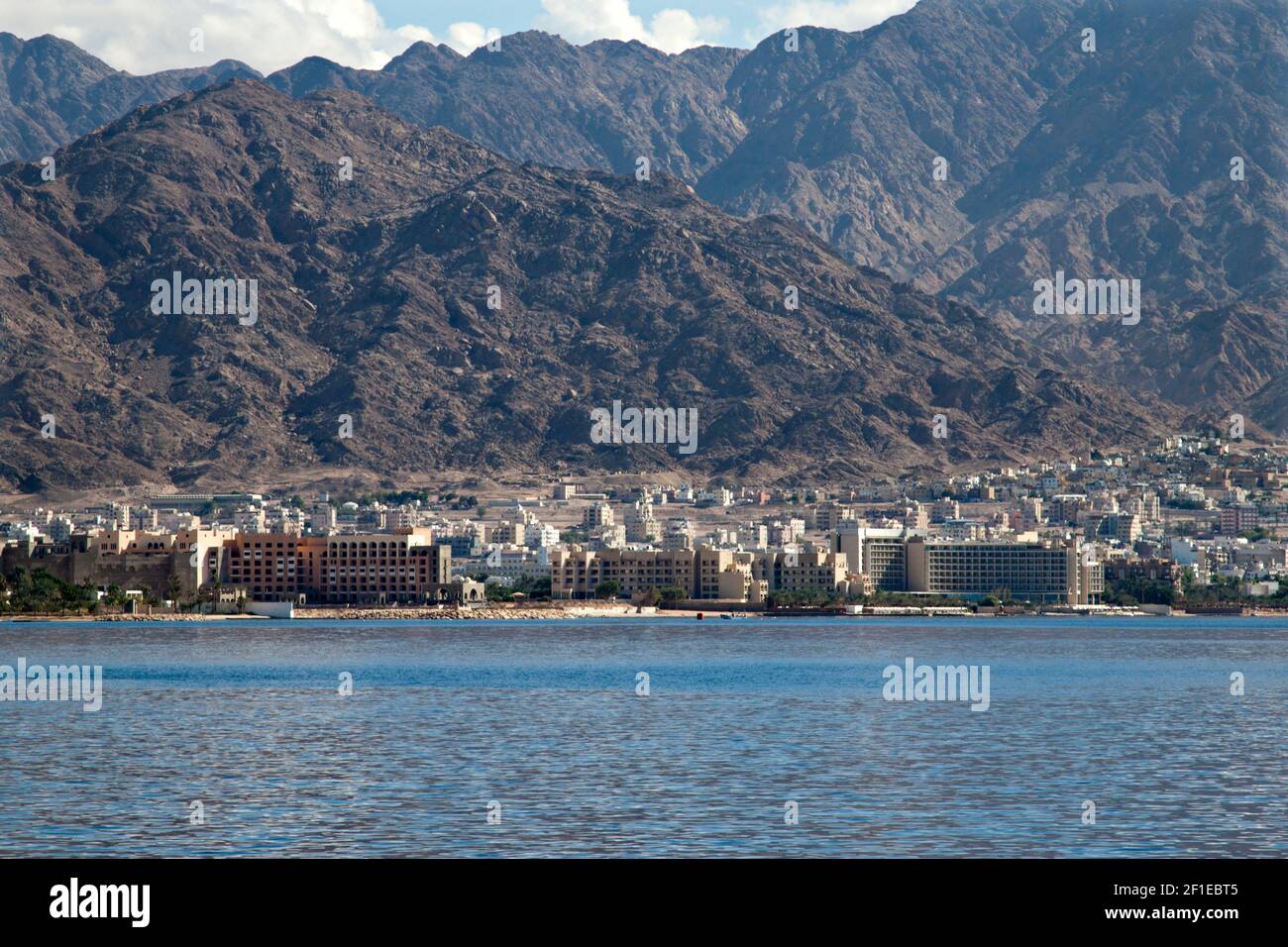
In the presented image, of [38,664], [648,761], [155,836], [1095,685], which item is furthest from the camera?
[38,664]

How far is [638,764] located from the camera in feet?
197

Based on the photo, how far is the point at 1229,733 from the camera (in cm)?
7281

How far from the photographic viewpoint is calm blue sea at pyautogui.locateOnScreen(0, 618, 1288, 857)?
4328 cm

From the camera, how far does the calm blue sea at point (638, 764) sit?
43.3 meters
